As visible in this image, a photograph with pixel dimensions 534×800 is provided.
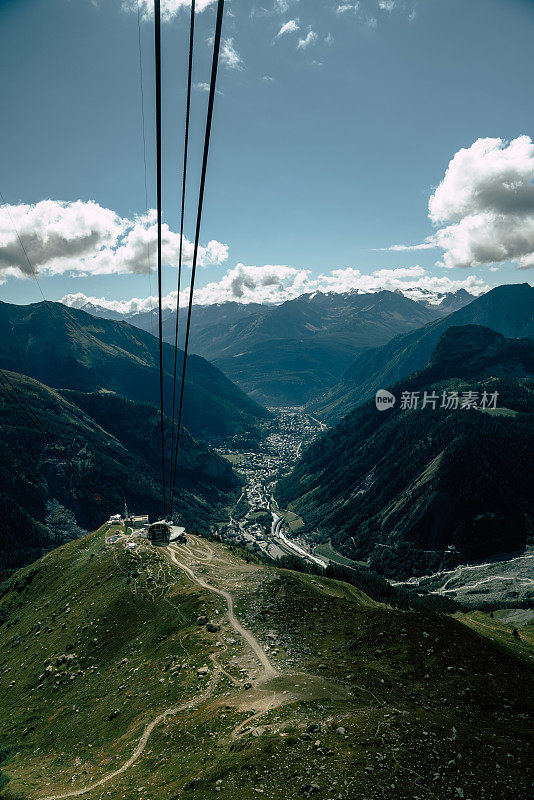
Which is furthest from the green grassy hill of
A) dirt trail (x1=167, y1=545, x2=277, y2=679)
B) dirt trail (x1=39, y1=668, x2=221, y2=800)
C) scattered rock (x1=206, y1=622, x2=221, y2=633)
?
scattered rock (x1=206, y1=622, x2=221, y2=633)

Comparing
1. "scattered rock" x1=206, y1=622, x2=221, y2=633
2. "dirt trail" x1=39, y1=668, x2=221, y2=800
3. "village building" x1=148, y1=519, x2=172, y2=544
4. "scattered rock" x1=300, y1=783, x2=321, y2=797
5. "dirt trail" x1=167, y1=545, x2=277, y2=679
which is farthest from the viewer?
"village building" x1=148, y1=519, x2=172, y2=544

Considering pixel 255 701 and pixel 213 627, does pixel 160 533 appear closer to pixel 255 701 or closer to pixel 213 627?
pixel 213 627

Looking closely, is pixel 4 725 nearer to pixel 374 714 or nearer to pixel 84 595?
pixel 84 595

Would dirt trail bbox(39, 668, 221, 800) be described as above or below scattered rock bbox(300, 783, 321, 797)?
below

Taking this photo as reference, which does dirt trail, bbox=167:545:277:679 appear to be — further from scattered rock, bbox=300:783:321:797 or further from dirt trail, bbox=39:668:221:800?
scattered rock, bbox=300:783:321:797

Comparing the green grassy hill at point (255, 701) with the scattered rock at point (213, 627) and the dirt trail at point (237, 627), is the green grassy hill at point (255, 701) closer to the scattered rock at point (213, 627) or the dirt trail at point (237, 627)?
the dirt trail at point (237, 627)

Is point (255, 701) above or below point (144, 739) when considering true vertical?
above

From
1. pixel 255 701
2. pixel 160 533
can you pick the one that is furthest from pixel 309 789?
pixel 160 533

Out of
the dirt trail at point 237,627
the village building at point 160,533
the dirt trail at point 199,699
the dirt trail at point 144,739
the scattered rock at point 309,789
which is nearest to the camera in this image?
the scattered rock at point 309,789

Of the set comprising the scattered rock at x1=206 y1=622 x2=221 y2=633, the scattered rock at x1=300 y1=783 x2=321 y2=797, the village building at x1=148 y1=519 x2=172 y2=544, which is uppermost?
the village building at x1=148 y1=519 x2=172 y2=544

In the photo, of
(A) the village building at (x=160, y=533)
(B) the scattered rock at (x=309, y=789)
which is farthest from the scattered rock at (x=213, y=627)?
(B) the scattered rock at (x=309, y=789)
